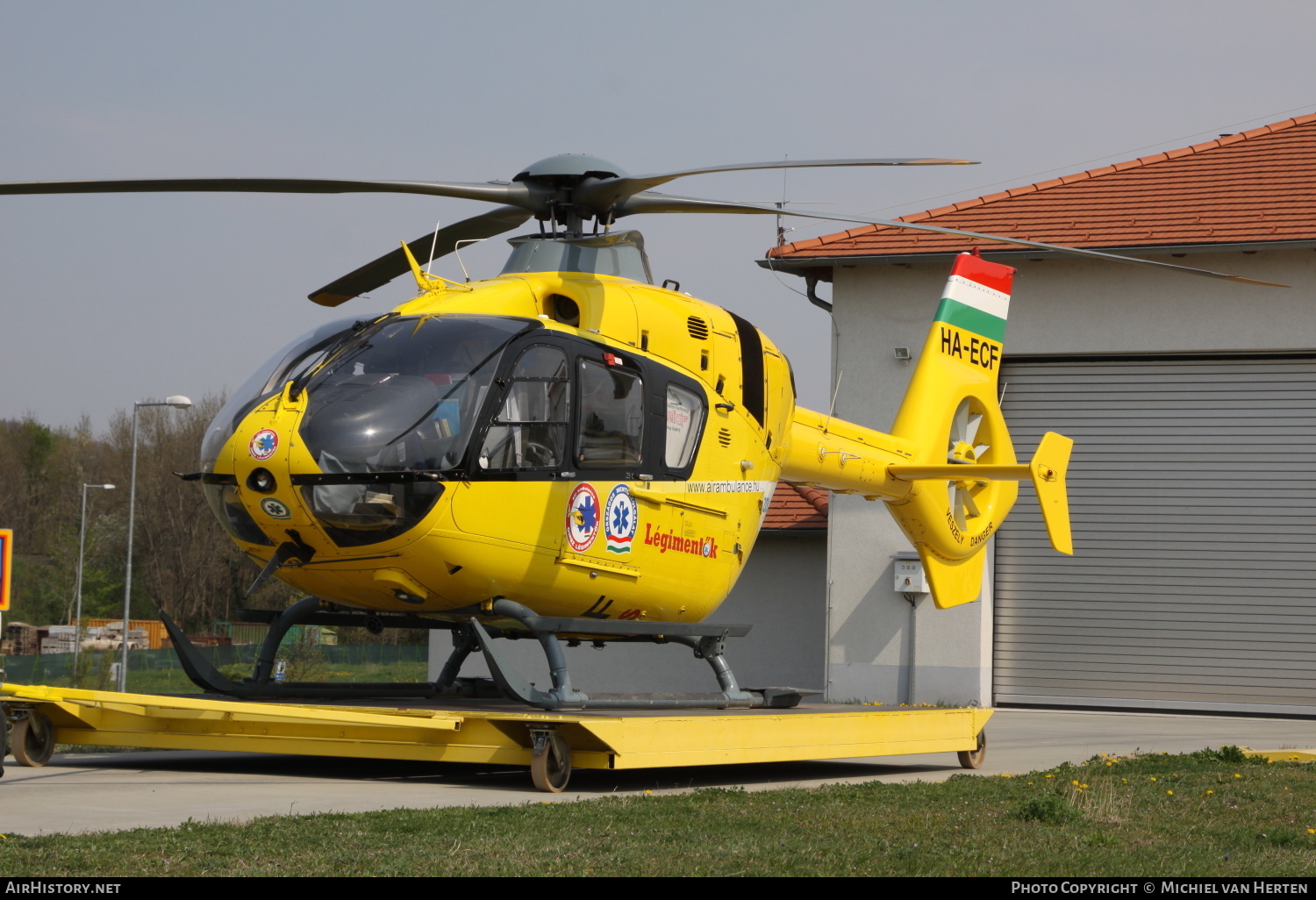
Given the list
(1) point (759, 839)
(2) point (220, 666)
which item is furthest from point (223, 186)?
(2) point (220, 666)

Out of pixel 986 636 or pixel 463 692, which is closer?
pixel 463 692

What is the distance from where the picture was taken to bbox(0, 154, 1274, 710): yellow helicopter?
9.84 metres

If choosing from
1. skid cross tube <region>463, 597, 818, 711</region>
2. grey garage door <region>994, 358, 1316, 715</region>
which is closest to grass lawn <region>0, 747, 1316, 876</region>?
skid cross tube <region>463, 597, 818, 711</region>

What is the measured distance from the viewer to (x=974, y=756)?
13.2 meters

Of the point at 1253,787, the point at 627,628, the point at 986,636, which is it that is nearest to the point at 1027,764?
the point at 1253,787

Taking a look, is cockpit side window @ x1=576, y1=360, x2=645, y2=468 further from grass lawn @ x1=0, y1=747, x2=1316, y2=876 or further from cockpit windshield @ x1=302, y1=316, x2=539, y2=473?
grass lawn @ x1=0, y1=747, x2=1316, y2=876

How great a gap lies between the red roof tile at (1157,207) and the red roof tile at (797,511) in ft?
13.6

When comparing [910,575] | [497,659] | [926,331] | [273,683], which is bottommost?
[273,683]

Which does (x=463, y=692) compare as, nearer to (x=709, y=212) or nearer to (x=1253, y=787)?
(x=709, y=212)

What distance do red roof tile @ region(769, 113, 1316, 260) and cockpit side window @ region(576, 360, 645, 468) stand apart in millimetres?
11291

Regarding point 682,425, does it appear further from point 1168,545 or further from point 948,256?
point 1168,545

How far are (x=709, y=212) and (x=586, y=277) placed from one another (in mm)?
1095

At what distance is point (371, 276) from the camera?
12430 millimetres

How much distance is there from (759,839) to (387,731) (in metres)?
3.62
